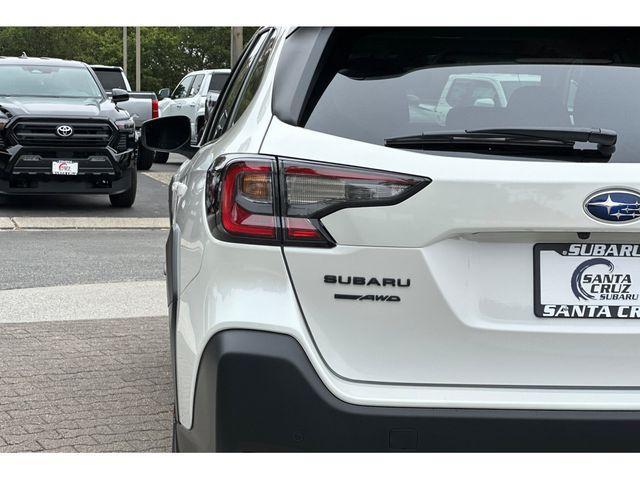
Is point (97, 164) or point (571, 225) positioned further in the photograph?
point (97, 164)

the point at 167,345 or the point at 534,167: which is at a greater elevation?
the point at 534,167

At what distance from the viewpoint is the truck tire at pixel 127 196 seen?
1345 centimetres

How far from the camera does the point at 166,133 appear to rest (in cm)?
464

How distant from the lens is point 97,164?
12.7m

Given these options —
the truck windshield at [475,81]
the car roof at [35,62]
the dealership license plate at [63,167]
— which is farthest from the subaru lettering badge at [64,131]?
the truck windshield at [475,81]

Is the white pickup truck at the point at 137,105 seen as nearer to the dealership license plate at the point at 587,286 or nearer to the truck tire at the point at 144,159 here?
the truck tire at the point at 144,159

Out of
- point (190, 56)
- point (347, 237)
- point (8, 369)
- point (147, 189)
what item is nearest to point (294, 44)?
point (347, 237)

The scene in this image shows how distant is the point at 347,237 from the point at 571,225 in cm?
55

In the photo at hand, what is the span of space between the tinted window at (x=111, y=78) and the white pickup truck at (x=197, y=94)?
1.16 m

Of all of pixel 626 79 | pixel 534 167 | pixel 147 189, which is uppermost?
pixel 626 79

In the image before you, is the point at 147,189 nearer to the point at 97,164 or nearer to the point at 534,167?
the point at 97,164

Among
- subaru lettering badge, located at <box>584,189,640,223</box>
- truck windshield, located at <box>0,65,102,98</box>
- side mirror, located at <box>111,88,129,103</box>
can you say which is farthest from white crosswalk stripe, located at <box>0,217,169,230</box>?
subaru lettering badge, located at <box>584,189,640,223</box>

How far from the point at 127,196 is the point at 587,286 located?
1157 cm

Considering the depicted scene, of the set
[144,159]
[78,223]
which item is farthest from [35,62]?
[144,159]
